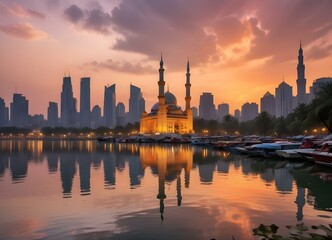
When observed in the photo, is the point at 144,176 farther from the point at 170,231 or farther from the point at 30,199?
the point at 170,231

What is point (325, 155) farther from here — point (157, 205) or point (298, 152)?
point (157, 205)

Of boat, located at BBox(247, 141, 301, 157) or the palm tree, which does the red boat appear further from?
the palm tree

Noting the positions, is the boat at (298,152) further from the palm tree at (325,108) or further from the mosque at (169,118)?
the mosque at (169,118)

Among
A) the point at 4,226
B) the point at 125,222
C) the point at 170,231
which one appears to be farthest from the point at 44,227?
the point at 170,231

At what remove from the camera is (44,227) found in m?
12.4

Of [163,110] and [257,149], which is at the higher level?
[163,110]

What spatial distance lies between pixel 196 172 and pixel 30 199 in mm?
14687

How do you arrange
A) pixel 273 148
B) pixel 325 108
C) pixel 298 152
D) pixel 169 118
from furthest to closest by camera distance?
pixel 169 118
pixel 325 108
pixel 273 148
pixel 298 152

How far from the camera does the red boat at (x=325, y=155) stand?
27928 millimetres

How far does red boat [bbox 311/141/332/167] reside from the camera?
91.6ft

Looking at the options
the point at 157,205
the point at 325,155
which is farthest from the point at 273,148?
the point at 157,205

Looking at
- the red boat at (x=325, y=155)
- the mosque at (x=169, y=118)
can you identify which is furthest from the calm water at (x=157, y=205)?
the mosque at (x=169, y=118)

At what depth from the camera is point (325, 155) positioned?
1113 inches

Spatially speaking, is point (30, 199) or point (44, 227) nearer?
point (44, 227)
